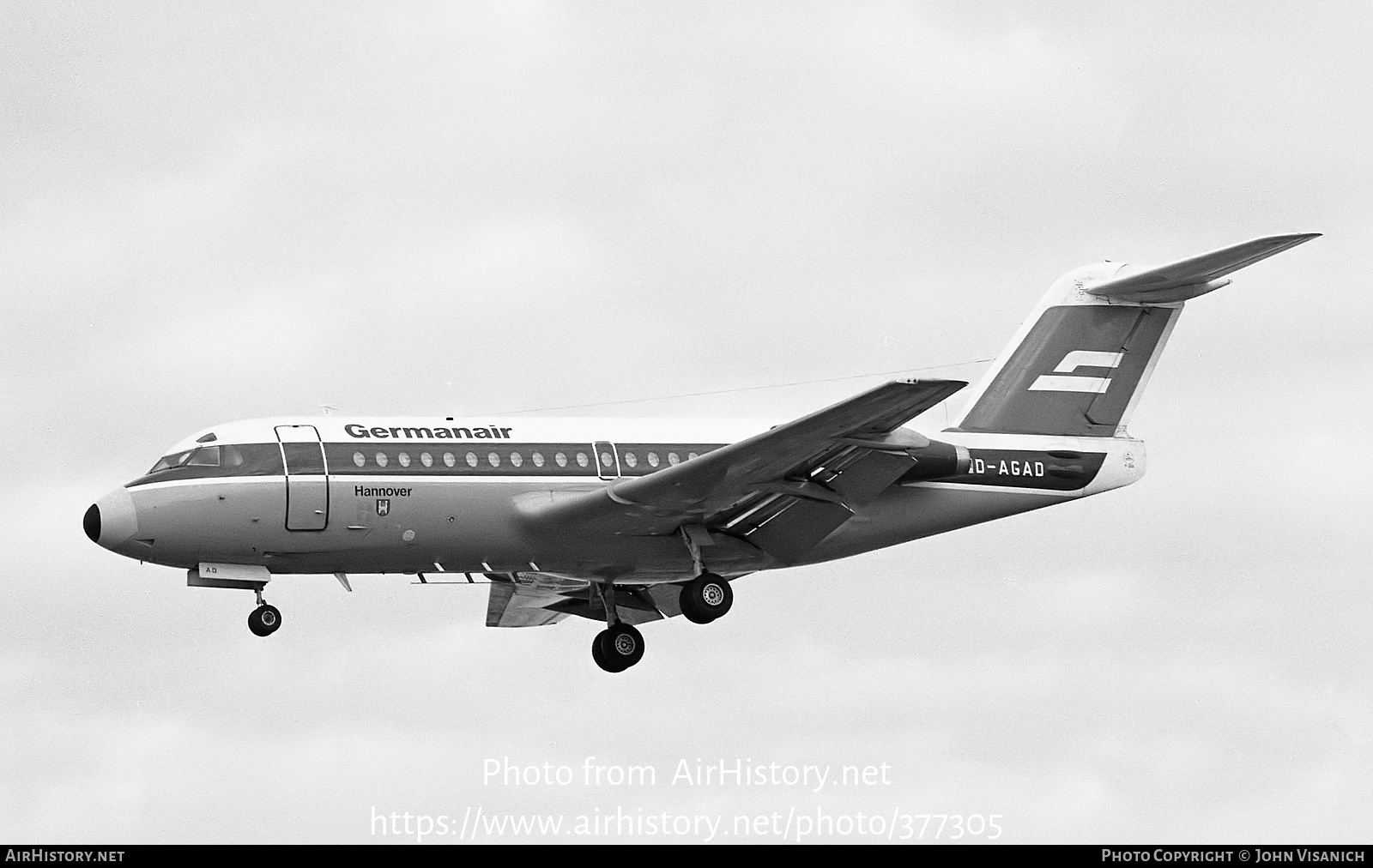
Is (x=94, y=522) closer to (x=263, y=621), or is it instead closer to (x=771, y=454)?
(x=263, y=621)

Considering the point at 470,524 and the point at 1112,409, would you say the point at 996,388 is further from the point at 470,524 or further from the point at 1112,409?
the point at 470,524

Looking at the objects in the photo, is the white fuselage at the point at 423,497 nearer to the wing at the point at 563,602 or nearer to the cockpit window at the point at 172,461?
the cockpit window at the point at 172,461

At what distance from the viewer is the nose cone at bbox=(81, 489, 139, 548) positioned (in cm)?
3291

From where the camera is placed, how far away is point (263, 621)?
33.2 metres

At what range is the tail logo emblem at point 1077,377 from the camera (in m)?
37.8

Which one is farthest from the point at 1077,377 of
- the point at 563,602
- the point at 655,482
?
the point at 563,602

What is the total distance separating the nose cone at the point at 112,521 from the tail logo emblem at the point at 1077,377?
1476cm

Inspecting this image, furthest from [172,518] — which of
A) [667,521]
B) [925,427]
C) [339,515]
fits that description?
[925,427]

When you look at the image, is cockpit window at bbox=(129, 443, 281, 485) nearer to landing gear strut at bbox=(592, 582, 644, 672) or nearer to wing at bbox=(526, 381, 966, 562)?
wing at bbox=(526, 381, 966, 562)

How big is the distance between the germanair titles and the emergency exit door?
2.29 ft

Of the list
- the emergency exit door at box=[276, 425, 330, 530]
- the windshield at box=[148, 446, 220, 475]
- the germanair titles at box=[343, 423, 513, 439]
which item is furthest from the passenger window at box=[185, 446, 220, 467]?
the germanair titles at box=[343, 423, 513, 439]

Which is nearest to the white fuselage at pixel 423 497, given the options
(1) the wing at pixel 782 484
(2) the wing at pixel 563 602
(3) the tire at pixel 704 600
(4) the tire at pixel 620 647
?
(1) the wing at pixel 782 484

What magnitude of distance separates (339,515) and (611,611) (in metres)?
6.25

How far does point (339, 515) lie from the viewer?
110 ft
